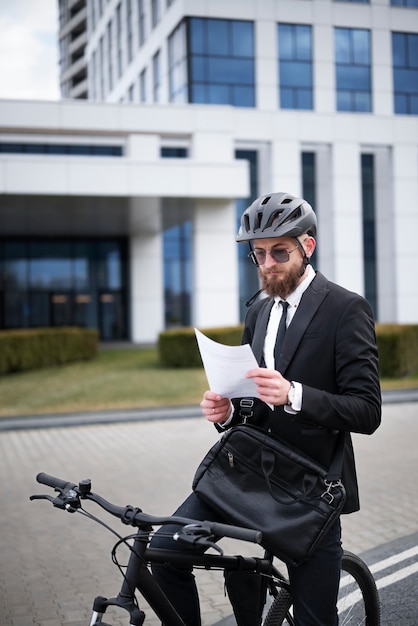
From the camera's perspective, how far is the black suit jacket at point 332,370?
8.92ft

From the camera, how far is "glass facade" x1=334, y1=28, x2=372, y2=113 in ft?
98.4

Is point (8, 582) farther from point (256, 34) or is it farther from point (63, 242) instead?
point (63, 242)

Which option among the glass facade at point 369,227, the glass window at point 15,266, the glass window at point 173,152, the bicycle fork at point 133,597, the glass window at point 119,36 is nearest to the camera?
the bicycle fork at point 133,597

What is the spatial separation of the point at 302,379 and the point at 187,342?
1889cm

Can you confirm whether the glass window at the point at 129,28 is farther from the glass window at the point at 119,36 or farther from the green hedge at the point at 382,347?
the green hedge at the point at 382,347

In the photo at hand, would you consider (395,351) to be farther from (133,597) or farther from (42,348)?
(133,597)

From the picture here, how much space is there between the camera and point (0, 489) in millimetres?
8469

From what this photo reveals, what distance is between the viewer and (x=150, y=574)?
2.57m

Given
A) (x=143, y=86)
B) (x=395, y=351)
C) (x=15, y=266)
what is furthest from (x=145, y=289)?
(x=395, y=351)

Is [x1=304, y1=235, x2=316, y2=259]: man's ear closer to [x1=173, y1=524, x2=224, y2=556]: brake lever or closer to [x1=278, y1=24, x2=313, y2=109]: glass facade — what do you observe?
[x1=173, y1=524, x2=224, y2=556]: brake lever

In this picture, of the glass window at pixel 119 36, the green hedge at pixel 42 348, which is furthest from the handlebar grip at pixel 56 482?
the glass window at pixel 119 36

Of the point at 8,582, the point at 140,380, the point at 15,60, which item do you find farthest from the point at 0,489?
the point at 15,60

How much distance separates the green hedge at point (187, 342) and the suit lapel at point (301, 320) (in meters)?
18.2

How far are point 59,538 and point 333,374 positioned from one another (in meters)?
4.52
